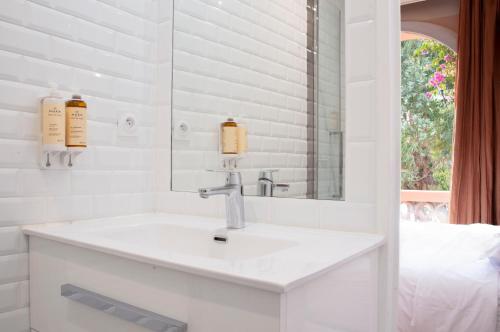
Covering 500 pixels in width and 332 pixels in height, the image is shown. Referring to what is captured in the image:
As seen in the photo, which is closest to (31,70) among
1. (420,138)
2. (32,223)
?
(32,223)

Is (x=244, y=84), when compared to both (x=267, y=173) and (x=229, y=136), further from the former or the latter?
(x=267, y=173)

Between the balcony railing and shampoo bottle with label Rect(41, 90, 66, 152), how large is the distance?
343cm

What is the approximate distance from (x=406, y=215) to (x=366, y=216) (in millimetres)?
3159

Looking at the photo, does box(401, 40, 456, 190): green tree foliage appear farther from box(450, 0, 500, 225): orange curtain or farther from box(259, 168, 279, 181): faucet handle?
box(259, 168, 279, 181): faucet handle

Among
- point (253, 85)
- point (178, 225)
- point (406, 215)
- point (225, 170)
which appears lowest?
point (406, 215)

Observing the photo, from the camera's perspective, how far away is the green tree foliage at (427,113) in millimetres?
3820

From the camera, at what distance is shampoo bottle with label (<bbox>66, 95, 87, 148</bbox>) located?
1.24 m

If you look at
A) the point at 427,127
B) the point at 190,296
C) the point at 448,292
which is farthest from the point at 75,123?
the point at 427,127

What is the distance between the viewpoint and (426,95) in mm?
3889

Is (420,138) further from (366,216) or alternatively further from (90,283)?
(90,283)

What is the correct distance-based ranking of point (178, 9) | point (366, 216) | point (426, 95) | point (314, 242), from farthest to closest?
point (426, 95) < point (178, 9) < point (366, 216) < point (314, 242)

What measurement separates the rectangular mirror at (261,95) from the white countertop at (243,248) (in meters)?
0.16

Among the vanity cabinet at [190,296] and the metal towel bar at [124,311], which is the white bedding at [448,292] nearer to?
→ the vanity cabinet at [190,296]

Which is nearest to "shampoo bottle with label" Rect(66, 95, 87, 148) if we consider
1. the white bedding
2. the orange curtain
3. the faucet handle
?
the faucet handle
